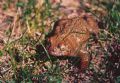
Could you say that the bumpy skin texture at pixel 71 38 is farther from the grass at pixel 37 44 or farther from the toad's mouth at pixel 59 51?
the grass at pixel 37 44

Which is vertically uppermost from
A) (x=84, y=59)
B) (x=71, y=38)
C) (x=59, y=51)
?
(x=71, y=38)

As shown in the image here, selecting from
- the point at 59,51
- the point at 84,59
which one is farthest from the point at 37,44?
the point at 84,59

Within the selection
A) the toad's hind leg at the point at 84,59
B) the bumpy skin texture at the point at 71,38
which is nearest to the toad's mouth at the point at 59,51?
the bumpy skin texture at the point at 71,38

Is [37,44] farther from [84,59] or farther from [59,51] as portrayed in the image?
[84,59]

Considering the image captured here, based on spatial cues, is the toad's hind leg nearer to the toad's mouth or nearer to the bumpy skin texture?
the bumpy skin texture

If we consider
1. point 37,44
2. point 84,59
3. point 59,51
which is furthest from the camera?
point 37,44

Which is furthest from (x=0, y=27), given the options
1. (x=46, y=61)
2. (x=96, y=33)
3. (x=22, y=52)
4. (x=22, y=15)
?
(x=96, y=33)

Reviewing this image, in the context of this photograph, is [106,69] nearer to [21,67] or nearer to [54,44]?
[54,44]
